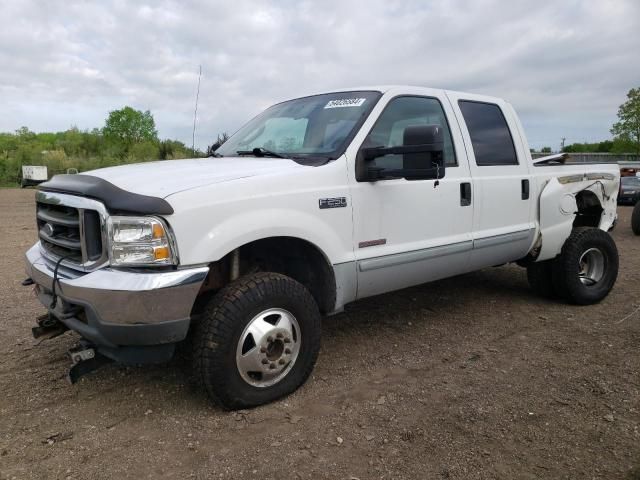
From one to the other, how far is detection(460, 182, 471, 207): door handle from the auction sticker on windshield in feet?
3.37

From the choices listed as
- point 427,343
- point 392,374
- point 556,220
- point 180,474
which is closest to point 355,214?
point 392,374

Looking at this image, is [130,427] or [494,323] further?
[494,323]

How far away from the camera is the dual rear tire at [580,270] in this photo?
489cm

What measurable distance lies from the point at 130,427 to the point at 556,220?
395cm

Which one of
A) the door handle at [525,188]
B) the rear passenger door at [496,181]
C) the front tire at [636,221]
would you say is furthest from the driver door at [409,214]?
the front tire at [636,221]

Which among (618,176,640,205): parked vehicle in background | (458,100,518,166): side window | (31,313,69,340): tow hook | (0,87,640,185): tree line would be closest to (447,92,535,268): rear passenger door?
(458,100,518,166): side window

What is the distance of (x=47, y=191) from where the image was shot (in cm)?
315

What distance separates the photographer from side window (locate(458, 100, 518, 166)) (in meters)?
4.22

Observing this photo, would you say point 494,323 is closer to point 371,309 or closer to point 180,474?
point 371,309

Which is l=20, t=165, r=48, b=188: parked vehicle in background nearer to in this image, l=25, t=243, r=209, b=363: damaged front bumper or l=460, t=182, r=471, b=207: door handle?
l=25, t=243, r=209, b=363: damaged front bumper

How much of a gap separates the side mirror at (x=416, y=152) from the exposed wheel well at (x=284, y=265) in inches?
26.5

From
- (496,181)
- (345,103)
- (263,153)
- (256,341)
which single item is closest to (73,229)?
(256,341)

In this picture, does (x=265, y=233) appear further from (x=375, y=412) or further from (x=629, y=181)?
(x=629, y=181)

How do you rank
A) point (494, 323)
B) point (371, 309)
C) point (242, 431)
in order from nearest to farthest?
point (242, 431) → point (494, 323) → point (371, 309)
